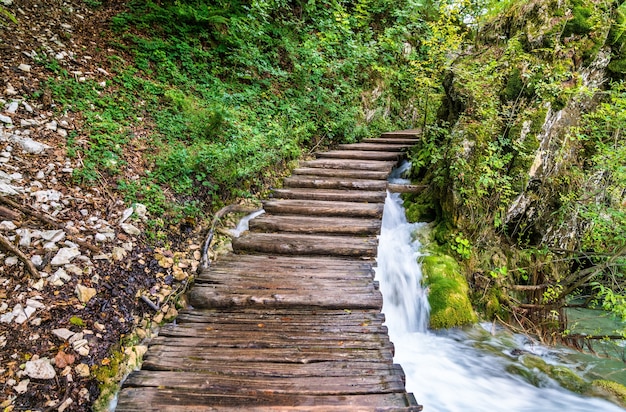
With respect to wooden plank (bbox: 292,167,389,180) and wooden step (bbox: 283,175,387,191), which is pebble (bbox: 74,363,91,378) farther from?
wooden plank (bbox: 292,167,389,180)

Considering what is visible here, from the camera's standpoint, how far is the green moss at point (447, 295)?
4.25 metres

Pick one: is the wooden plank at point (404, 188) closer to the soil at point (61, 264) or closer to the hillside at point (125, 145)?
the hillside at point (125, 145)

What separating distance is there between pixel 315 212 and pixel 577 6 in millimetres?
4911

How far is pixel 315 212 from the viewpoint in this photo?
16.1 feet

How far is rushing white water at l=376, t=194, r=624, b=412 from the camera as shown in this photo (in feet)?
10.7

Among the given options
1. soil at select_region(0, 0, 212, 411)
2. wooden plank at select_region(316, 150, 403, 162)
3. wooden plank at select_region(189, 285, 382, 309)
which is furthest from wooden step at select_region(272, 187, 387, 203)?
wooden plank at select_region(189, 285, 382, 309)

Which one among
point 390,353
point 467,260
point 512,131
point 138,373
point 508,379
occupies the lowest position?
point 508,379

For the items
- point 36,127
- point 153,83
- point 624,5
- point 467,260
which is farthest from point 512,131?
point 36,127

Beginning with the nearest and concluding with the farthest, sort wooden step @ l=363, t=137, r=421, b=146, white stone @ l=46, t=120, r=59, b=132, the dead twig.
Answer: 1. the dead twig
2. white stone @ l=46, t=120, r=59, b=132
3. wooden step @ l=363, t=137, r=421, b=146

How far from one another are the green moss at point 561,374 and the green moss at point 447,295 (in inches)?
29.5

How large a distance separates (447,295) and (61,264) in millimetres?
4411

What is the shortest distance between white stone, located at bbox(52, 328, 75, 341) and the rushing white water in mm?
3215

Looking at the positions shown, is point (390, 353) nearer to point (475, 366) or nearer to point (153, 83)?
point (475, 366)

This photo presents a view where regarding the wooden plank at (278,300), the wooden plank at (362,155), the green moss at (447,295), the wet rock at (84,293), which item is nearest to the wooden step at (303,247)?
the wooden plank at (278,300)
